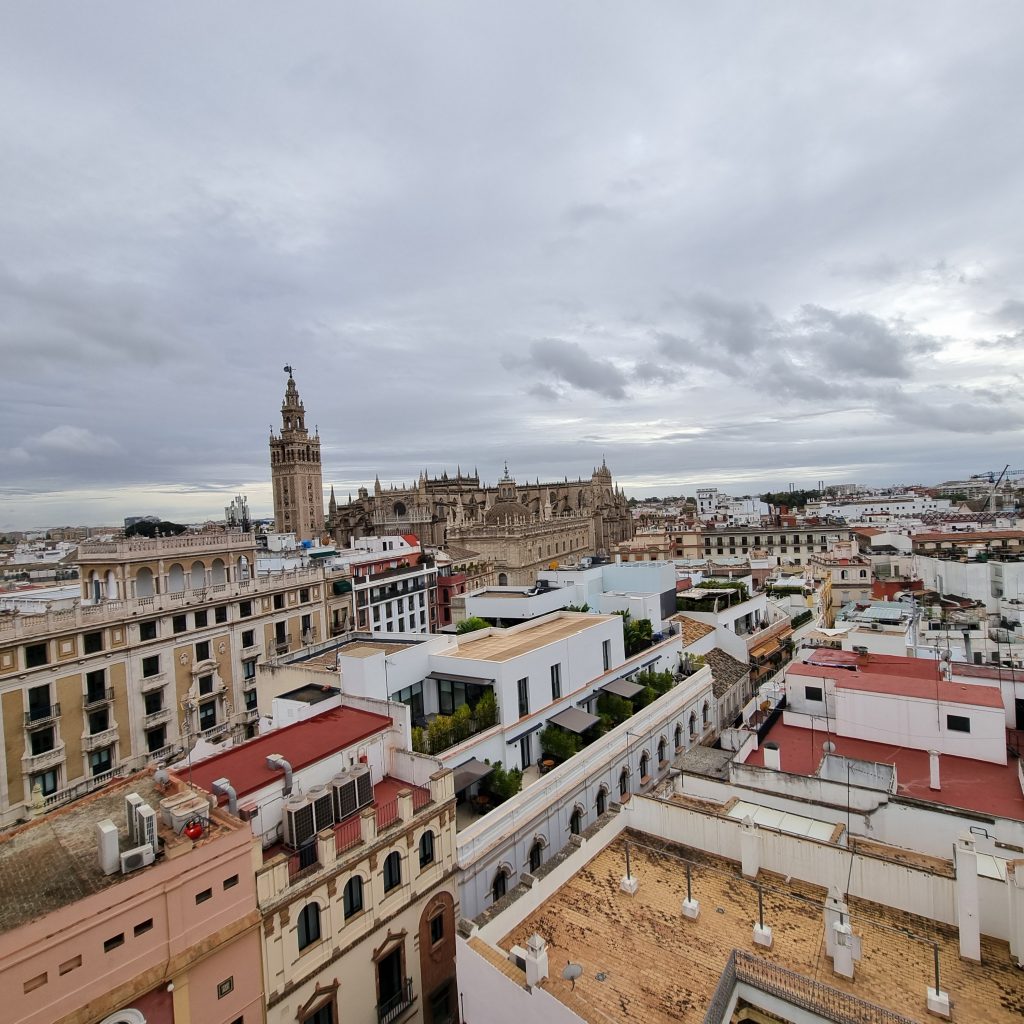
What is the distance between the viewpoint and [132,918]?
9484 mm

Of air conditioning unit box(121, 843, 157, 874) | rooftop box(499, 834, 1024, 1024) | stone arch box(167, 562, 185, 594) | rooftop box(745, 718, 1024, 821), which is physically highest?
stone arch box(167, 562, 185, 594)

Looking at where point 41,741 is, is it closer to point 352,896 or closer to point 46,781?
point 46,781

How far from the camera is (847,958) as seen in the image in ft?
34.6

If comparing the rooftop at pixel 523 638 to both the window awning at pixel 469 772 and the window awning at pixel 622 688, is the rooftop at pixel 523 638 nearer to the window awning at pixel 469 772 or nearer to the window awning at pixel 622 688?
the window awning at pixel 622 688

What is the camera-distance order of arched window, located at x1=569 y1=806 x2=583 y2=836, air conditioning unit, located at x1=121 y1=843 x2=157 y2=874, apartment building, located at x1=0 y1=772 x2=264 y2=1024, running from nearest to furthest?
1. apartment building, located at x1=0 y1=772 x2=264 y2=1024
2. air conditioning unit, located at x1=121 y1=843 x2=157 y2=874
3. arched window, located at x1=569 y1=806 x2=583 y2=836

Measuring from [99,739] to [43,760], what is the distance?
2157mm

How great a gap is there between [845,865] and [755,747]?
26.4ft

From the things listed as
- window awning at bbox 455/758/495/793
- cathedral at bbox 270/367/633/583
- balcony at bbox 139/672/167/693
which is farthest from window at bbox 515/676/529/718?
cathedral at bbox 270/367/633/583

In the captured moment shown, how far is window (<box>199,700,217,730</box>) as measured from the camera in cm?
3139

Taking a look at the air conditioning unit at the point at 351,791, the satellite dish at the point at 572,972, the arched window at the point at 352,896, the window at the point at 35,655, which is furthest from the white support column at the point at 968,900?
the window at the point at 35,655

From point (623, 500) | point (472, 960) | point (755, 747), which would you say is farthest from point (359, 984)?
point (623, 500)

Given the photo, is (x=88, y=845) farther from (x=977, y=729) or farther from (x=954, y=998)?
(x=977, y=729)

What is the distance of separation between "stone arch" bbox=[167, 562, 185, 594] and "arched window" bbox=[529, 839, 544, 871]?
944 inches

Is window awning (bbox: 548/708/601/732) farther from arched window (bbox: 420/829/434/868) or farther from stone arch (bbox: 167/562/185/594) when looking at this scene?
stone arch (bbox: 167/562/185/594)
